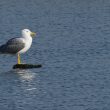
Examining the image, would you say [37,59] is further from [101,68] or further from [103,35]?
[103,35]

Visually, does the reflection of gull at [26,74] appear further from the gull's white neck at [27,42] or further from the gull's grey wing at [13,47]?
the gull's white neck at [27,42]

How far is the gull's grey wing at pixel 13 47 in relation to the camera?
1342 inches

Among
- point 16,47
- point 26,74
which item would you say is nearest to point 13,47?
point 16,47

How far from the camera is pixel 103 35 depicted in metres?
40.2

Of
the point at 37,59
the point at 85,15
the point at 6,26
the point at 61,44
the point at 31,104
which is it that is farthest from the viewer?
the point at 85,15

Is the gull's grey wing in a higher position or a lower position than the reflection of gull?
higher

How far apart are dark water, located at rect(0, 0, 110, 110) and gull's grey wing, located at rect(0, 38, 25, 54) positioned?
1.65 ft

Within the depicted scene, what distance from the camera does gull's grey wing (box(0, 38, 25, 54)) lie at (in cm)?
3409

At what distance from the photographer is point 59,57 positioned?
116 feet

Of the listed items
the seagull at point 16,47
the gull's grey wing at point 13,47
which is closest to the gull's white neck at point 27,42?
the seagull at point 16,47

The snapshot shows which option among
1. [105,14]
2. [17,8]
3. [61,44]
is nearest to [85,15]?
[105,14]

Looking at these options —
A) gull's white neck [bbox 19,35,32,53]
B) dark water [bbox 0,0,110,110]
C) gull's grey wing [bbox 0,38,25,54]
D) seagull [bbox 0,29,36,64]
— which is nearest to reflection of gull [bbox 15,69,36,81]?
dark water [bbox 0,0,110,110]

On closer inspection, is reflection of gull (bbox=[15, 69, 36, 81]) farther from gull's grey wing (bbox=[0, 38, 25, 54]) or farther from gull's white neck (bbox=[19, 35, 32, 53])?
gull's white neck (bbox=[19, 35, 32, 53])

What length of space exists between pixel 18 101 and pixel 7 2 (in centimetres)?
2402
